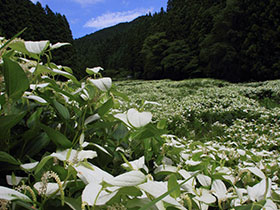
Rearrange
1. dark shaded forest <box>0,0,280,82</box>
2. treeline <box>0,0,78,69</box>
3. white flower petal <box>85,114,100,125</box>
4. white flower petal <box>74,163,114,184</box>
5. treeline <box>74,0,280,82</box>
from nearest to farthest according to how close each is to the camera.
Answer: white flower petal <box>74,163,114,184</box> → white flower petal <box>85,114,100,125</box> → treeline <box>74,0,280,82</box> → dark shaded forest <box>0,0,280,82</box> → treeline <box>0,0,78,69</box>

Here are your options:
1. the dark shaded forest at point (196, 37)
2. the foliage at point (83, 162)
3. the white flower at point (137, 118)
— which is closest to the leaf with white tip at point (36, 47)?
the foliage at point (83, 162)

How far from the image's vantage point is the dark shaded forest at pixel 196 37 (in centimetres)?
1614

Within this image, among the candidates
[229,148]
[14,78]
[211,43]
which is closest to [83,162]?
[14,78]

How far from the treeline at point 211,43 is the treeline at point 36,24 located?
11341 millimetres

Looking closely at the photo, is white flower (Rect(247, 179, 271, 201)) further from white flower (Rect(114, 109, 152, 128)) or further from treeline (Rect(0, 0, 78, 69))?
treeline (Rect(0, 0, 78, 69))

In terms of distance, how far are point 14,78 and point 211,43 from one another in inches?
873

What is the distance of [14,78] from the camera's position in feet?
1.58

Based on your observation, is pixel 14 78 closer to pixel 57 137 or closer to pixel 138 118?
pixel 57 137

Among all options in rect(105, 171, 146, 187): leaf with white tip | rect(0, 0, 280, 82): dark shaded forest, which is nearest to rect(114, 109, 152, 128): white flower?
rect(105, 171, 146, 187): leaf with white tip

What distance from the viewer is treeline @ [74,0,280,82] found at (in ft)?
52.5

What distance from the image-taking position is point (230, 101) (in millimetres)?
4906

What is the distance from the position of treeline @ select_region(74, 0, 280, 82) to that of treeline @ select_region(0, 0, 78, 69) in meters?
11.3

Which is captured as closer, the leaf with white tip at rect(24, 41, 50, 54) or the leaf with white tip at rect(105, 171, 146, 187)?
the leaf with white tip at rect(105, 171, 146, 187)

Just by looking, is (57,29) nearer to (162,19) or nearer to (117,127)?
(162,19)
